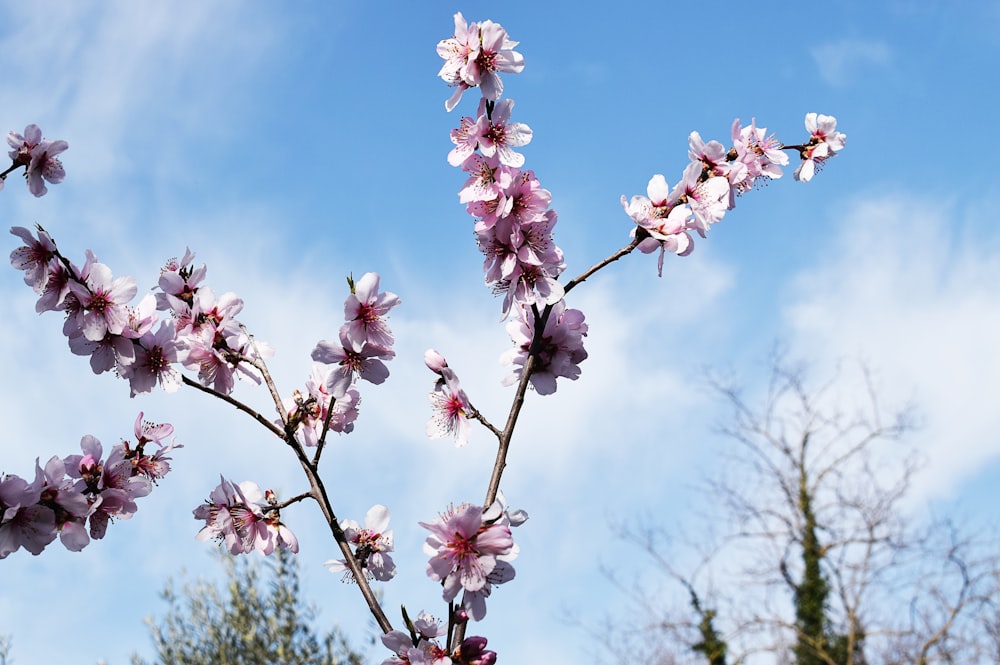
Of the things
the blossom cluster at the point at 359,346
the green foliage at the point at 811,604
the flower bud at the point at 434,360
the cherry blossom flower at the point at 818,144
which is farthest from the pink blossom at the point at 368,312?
the green foliage at the point at 811,604

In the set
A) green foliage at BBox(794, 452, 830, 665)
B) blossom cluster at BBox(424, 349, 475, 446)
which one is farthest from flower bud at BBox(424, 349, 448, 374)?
green foliage at BBox(794, 452, 830, 665)

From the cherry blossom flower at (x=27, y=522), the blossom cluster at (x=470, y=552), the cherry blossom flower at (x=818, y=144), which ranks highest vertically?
the cherry blossom flower at (x=818, y=144)

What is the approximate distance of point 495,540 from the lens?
1.55 metres

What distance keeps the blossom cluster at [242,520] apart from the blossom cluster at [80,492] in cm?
19

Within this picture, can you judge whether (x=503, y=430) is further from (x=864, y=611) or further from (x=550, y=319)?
(x=864, y=611)

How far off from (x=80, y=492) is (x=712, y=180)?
153cm

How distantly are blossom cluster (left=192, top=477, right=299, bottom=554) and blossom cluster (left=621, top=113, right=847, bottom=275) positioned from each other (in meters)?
0.97

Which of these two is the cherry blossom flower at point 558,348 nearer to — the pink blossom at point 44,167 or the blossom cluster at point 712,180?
the blossom cluster at point 712,180

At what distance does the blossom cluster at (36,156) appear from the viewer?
2.14m

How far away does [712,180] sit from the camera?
6.51 ft

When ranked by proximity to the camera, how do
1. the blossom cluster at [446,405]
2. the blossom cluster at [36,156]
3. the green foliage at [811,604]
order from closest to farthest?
the blossom cluster at [446,405], the blossom cluster at [36,156], the green foliage at [811,604]

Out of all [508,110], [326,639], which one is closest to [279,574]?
[326,639]

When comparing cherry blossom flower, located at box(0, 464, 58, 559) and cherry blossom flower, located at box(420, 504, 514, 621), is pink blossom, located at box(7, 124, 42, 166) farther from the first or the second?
cherry blossom flower, located at box(420, 504, 514, 621)

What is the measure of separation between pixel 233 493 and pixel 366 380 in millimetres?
374
